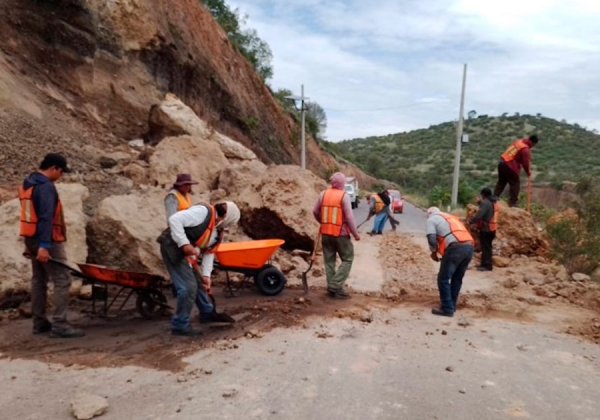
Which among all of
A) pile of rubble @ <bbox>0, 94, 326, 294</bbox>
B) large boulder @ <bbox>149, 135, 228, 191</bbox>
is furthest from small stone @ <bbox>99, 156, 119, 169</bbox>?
large boulder @ <bbox>149, 135, 228, 191</bbox>

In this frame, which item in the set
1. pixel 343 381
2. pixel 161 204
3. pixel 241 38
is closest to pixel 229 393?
pixel 343 381

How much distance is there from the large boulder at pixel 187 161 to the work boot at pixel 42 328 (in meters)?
5.49

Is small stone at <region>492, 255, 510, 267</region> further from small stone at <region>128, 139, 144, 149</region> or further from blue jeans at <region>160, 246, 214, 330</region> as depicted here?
small stone at <region>128, 139, 144, 149</region>

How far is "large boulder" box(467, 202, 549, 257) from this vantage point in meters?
11.1

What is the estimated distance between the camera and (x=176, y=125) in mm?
15141

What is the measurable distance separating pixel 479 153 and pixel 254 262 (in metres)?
60.3

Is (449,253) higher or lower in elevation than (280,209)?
lower

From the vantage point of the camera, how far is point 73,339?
557cm

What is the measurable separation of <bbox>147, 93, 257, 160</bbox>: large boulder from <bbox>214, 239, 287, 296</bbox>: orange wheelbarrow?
26.7 ft

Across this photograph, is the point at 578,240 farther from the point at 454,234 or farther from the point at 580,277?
the point at 454,234

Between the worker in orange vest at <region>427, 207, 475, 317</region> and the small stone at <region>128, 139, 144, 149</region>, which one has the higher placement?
the small stone at <region>128, 139, 144, 149</region>

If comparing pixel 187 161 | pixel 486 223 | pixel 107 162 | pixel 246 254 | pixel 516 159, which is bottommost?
pixel 246 254

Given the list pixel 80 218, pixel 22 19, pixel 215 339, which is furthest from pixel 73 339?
pixel 22 19

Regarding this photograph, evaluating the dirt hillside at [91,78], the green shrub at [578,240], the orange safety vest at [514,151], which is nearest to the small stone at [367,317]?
the green shrub at [578,240]
